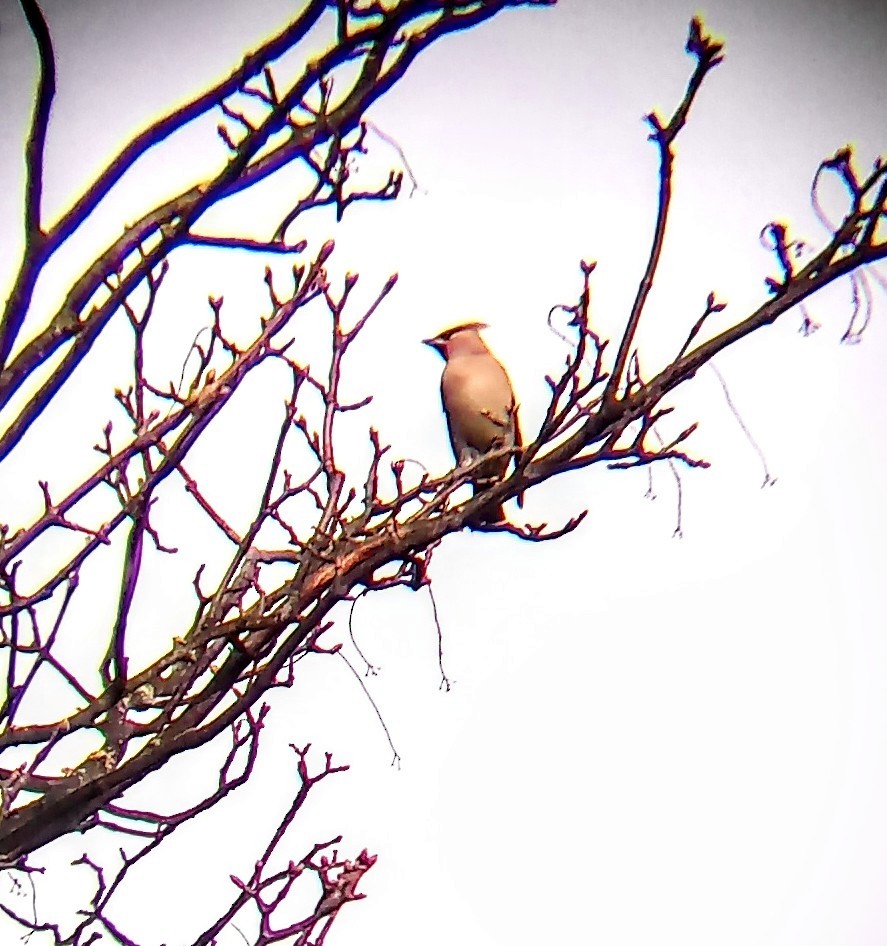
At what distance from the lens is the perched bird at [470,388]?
2092mm

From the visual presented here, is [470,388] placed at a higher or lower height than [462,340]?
lower

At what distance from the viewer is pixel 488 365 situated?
2.13 meters

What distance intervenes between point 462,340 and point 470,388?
0.39ft

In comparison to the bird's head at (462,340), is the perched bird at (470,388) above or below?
below

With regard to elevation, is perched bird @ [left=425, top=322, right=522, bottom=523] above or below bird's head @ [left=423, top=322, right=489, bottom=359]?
below

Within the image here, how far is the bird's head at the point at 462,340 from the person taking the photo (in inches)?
84.8

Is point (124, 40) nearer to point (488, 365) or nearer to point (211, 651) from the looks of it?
point (488, 365)

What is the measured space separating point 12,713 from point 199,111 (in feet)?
2.38

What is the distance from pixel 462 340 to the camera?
2158 mm

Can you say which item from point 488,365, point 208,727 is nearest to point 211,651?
point 208,727

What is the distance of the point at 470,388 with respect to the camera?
2100 millimetres

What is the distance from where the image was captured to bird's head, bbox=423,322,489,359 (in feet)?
7.07

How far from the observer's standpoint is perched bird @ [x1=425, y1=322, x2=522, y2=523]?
6.86 feet

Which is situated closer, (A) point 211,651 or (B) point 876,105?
(A) point 211,651
